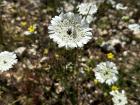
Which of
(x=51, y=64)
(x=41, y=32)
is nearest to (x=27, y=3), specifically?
(x=41, y=32)

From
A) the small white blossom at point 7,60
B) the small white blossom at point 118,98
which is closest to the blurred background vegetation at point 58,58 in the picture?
the small white blossom at point 118,98

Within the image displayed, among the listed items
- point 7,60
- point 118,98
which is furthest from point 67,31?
point 118,98

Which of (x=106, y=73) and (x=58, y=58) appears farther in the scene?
(x=58, y=58)

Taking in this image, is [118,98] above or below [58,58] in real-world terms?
below

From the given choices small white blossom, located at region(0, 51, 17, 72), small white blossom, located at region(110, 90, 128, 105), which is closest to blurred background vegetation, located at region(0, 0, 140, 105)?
small white blossom, located at region(110, 90, 128, 105)

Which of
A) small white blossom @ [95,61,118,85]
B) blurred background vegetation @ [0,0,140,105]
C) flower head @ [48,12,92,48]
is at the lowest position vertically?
flower head @ [48,12,92,48]

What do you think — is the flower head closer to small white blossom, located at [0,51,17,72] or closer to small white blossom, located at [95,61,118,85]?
small white blossom, located at [0,51,17,72]

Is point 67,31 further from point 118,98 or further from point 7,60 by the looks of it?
point 118,98
